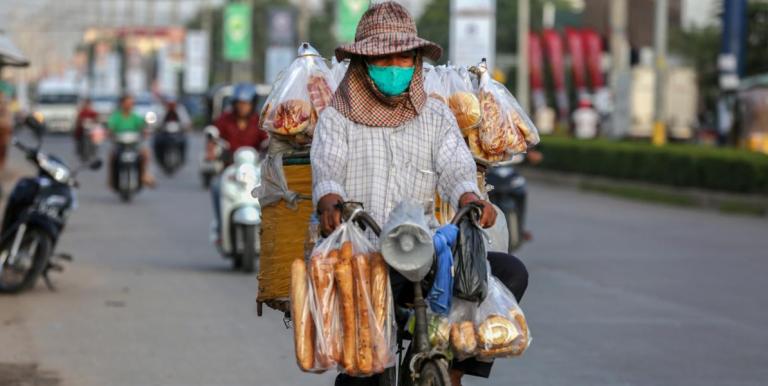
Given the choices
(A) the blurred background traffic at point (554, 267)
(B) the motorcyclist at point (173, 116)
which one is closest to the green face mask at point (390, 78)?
(A) the blurred background traffic at point (554, 267)

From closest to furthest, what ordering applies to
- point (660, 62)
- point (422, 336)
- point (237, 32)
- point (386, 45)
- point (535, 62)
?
point (422, 336)
point (386, 45)
point (660, 62)
point (237, 32)
point (535, 62)

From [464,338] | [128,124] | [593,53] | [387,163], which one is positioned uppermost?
[387,163]

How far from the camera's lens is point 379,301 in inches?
217

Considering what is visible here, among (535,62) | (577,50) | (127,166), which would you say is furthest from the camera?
(535,62)

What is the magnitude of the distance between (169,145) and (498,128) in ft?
86.9

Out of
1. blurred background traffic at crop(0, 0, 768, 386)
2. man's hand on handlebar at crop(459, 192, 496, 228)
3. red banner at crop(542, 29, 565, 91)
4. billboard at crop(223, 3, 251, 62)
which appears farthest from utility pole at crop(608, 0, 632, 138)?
man's hand on handlebar at crop(459, 192, 496, 228)

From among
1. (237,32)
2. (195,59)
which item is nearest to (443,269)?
(237,32)

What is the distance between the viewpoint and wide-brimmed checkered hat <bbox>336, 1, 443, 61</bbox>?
5.77m

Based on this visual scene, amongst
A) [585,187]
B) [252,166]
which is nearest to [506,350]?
[252,166]

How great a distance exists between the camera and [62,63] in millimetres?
182250

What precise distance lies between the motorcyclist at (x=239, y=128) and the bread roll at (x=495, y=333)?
30.3 feet

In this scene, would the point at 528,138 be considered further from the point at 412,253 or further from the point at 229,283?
the point at 229,283

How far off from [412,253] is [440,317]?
356 mm

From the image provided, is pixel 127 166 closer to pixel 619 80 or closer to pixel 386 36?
pixel 619 80
